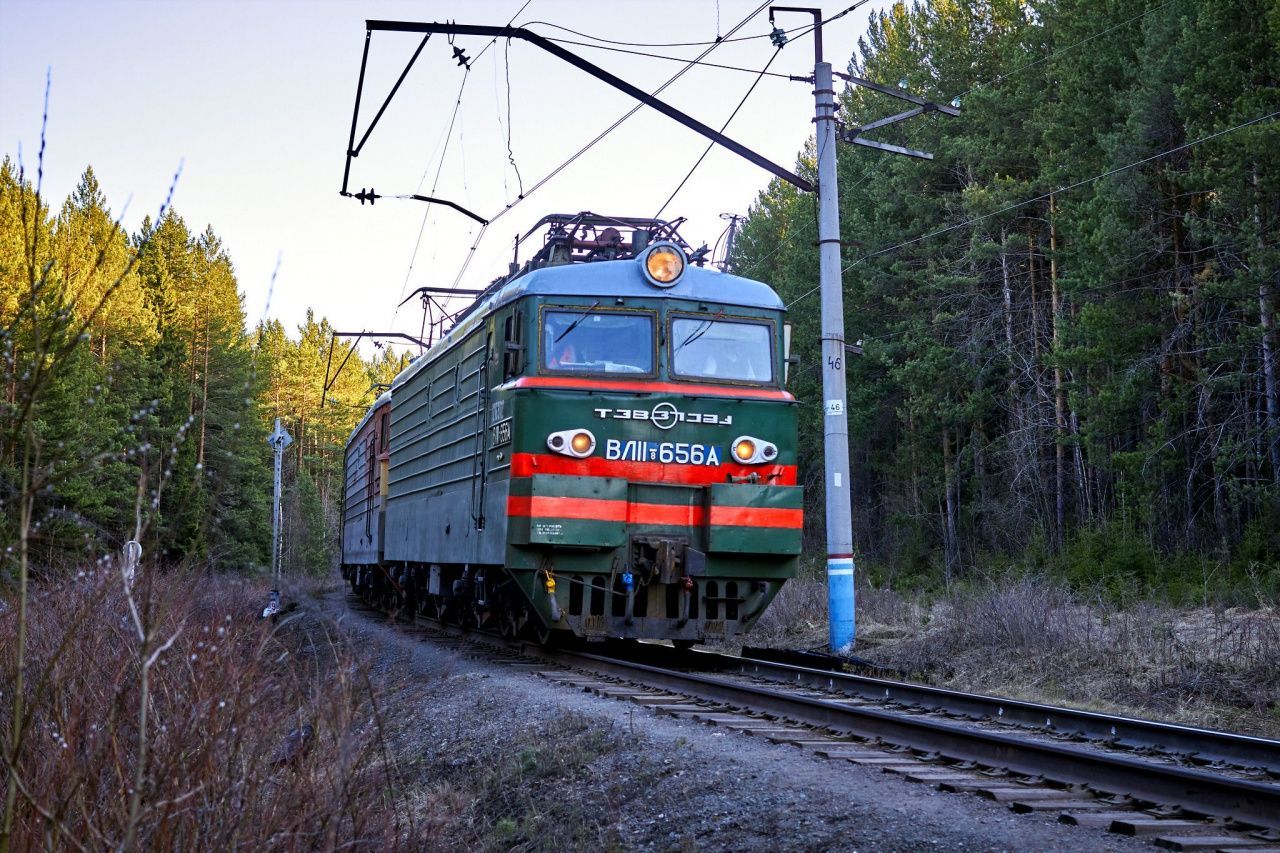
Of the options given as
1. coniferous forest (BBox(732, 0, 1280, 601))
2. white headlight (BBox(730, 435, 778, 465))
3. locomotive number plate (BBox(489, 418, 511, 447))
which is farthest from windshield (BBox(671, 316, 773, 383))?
coniferous forest (BBox(732, 0, 1280, 601))

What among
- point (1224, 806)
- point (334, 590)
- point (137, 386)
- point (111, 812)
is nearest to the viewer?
point (111, 812)

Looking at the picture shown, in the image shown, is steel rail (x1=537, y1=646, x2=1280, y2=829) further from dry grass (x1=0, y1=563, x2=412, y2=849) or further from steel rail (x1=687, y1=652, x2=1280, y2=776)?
dry grass (x1=0, y1=563, x2=412, y2=849)

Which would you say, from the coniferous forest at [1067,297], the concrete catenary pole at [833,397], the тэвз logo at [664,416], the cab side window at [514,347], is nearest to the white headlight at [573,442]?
the тэвз logo at [664,416]

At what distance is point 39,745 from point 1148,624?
8.90 m

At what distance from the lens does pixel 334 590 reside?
3350 centimetres

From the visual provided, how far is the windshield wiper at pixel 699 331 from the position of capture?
11.0 metres

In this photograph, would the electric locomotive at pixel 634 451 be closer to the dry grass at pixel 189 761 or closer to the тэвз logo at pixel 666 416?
the тэвз logo at pixel 666 416

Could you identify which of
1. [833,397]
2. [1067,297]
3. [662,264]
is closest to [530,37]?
[662,264]

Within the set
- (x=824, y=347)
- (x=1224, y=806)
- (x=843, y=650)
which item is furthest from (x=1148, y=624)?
(x=1224, y=806)

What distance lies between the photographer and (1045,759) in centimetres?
581

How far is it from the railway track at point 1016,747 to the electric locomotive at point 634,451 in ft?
2.49

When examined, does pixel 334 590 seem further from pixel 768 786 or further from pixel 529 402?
pixel 768 786

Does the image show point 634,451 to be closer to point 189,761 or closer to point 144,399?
point 189,761

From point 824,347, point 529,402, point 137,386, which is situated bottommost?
point 529,402
